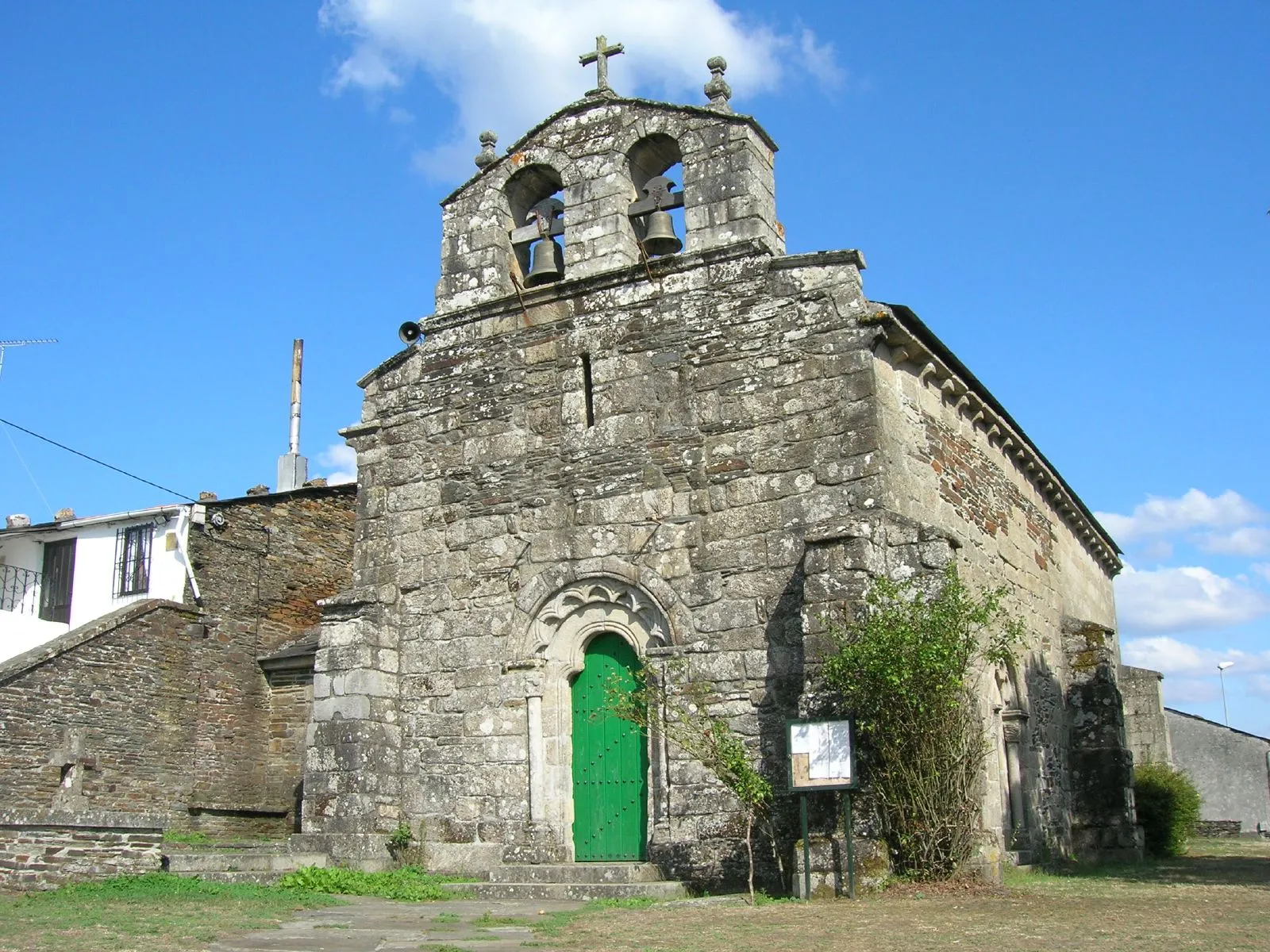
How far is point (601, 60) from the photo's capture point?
14.1 meters

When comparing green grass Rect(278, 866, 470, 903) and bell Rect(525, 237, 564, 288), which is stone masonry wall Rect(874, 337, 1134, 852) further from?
green grass Rect(278, 866, 470, 903)

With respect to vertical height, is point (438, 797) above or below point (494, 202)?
below

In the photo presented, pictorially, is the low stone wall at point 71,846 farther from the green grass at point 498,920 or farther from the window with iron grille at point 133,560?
the window with iron grille at point 133,560

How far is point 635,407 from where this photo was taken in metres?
12.8

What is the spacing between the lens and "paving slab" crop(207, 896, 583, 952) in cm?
758

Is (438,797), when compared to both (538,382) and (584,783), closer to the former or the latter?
(584,783)

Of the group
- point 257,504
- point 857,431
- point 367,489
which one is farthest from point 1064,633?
point 257,504

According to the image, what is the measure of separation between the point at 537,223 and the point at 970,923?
9.15 metres

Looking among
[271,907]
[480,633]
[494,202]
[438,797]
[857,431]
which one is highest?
[494,202]

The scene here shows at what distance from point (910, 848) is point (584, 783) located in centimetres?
370

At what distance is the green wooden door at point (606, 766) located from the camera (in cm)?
1230

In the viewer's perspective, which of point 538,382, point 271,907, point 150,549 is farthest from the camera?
point 150,549

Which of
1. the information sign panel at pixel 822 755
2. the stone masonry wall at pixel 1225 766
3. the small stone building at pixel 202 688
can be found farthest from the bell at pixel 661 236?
the stone masonry wall at pixel 1225 766

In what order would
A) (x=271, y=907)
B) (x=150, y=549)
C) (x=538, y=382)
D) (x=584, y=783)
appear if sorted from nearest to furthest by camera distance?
1. (x=271, y=907)
2. (x=584, y=783)
3. (x=538, y=382)
4. (x=150, y=549)
